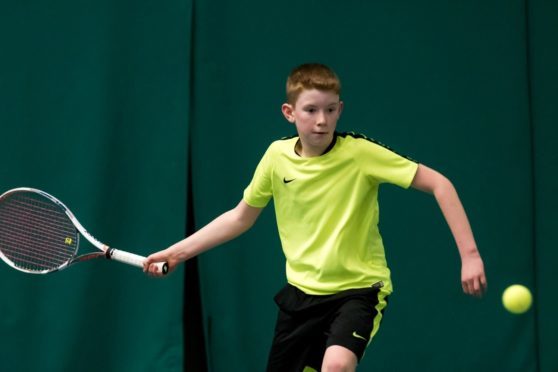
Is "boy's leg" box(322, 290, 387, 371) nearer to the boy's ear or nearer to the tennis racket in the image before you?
the boy's ear

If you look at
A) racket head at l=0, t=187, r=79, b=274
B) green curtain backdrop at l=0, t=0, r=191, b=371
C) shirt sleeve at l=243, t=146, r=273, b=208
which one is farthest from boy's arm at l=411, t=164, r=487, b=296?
green curtain backdrop at l=0, t=0, r=191, b=371

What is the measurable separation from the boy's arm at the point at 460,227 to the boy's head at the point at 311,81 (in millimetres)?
469

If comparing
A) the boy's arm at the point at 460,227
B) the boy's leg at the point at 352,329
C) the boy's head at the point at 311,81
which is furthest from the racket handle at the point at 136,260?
the boy's arm at the point at 460,227

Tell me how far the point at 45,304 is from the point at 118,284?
404 millimetres

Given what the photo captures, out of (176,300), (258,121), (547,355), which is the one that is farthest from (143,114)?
(547,355)

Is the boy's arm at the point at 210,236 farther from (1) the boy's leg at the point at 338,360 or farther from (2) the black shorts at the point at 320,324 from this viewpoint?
(1) the boy's leg at the point at 338,360

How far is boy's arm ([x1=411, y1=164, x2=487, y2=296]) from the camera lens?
337 cm

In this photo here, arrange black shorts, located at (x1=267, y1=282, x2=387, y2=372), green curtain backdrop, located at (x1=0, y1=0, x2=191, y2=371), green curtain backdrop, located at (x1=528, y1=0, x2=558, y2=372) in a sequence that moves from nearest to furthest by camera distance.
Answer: black shorts, located at (x1=267, y1=282, x2=387, y2=372) → green curtain backdrop, located at (x1=0, y1=0, x2=191, y2=371) → green curtain backdrop, located at (x1=528, y1=0, x2=558, y2=372)

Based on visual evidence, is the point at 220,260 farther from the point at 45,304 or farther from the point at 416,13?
the point at 416,13

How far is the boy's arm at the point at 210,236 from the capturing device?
3945 millimetres

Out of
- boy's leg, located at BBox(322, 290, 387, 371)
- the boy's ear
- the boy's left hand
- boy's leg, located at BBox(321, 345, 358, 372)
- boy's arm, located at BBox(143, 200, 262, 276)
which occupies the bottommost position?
boy's leg, located at BBox(321, 345, 358, 372)

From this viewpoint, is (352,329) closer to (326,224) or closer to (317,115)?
(326,224)

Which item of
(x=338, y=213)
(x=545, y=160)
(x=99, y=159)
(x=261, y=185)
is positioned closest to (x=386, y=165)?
(x=338, y=213)

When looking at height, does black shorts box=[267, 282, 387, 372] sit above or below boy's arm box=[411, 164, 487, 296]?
below
